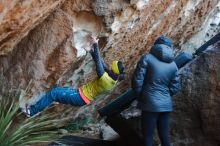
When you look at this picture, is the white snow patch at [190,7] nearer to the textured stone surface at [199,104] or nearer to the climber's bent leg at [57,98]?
the textured stone surface at [199,104]

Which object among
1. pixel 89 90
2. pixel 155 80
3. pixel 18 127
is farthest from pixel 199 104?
pixel 18 127

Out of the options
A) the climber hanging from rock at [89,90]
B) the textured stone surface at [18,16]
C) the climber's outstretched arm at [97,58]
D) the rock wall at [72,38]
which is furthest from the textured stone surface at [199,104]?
the textured stone surface at [18,16]

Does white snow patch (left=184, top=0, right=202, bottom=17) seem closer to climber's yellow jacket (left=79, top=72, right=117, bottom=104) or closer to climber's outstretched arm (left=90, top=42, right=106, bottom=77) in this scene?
climber's yellow jacket (left=79, top=72, right=117, bottom=104)

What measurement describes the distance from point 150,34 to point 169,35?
92cm

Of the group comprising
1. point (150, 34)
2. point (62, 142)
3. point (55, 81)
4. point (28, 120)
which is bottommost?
point (62, 142)

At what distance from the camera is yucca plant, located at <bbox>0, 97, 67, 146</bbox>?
7086mm

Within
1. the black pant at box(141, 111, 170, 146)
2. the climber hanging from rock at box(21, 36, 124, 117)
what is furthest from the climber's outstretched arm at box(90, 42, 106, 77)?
the black pant at box(141, 111, 170, 146)

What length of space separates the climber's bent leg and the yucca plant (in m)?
0.21

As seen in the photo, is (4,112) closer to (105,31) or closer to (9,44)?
(9,44)

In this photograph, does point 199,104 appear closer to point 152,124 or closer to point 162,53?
point 152,124

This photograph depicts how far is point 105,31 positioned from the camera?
785 centimetres

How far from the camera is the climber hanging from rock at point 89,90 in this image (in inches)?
297

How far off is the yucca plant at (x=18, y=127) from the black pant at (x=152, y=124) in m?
1.56

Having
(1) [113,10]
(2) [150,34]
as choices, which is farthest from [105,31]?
(2) [150,34]
